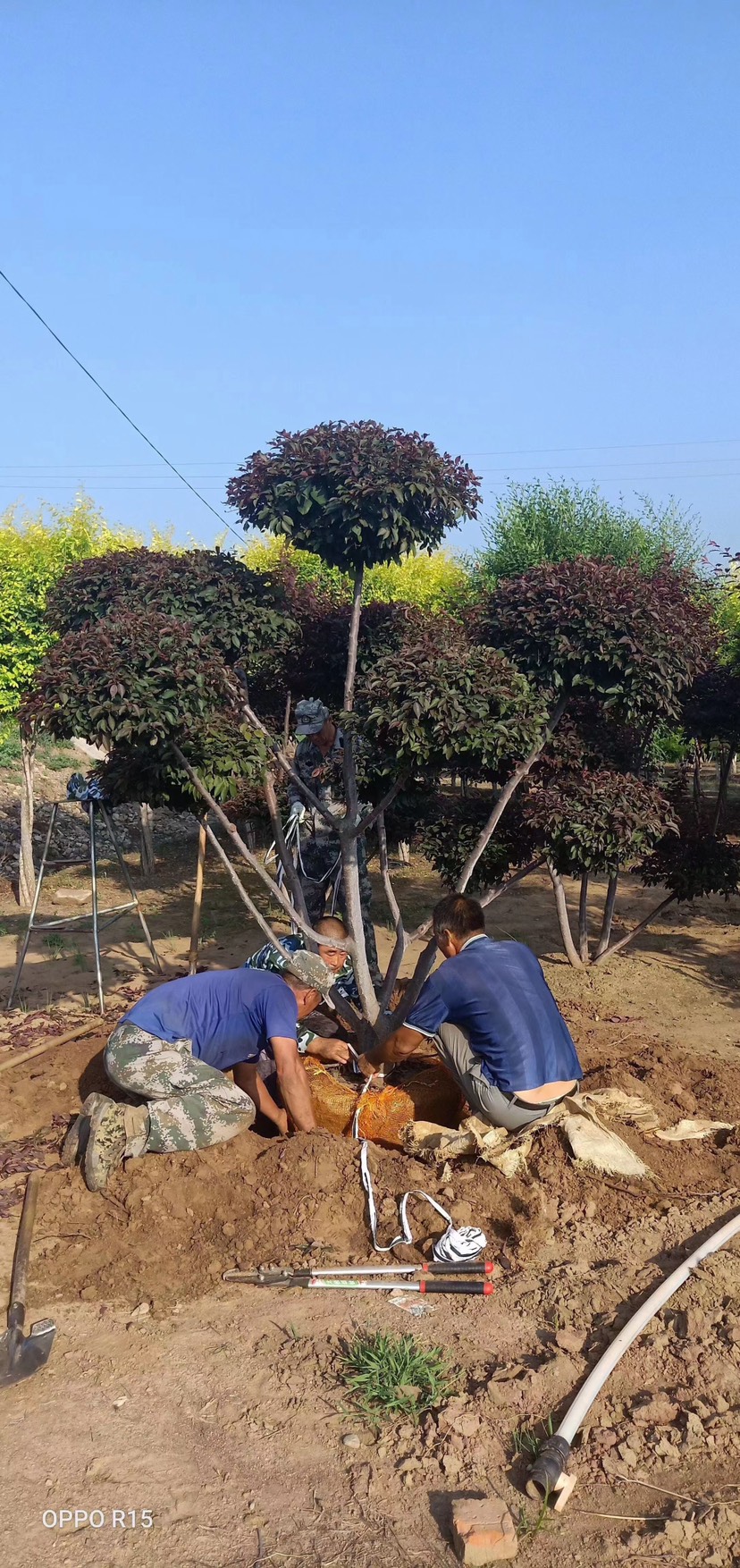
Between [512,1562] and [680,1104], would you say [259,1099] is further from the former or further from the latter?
[512,1562]

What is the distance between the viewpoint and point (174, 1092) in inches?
195

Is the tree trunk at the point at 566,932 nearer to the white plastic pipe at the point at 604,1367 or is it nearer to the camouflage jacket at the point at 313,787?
the camouflage jacket at the point at 313,787

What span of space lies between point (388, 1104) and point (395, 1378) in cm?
206

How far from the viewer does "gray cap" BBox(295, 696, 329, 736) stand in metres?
6.89

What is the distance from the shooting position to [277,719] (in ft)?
24.9

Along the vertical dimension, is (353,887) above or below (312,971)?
above

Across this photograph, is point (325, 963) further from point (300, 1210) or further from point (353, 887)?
point (300, 1210)

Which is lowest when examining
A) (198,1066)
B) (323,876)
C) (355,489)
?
(198,1066)

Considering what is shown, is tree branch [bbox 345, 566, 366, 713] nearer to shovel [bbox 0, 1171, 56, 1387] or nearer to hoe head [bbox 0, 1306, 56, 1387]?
shovel [bbox 0, 1171, 56, 1387]

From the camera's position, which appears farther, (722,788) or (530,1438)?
(722,788)

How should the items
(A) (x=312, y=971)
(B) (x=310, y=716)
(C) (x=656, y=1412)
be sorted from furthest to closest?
(B) (x=310, y=716) → (A) (x=312, y=971) → (C) (x=656, y=1412)

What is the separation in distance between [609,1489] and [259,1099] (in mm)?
2640

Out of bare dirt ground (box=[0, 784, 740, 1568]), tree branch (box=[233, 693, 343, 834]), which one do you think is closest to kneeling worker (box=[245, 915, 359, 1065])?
tree branch (box=[233, 693, 343, 834])

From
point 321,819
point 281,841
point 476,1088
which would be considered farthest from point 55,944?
point 476,1088
